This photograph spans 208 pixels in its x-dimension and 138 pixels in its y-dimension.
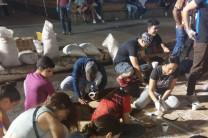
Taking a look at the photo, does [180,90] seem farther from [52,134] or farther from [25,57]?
[25,57]

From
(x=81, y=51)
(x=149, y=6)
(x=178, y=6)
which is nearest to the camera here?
(x=178, y=6)

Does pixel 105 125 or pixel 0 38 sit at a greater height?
pixel 0 38

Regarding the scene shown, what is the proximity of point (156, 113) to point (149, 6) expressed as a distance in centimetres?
989

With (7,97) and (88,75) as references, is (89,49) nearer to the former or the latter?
(88,75)

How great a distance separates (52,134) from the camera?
6.55 feet

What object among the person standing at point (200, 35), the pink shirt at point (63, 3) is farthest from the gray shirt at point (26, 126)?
the pink shirt at point (63, 3)

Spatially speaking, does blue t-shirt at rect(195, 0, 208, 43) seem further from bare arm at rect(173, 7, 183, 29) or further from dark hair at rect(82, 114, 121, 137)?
dark hair at rect(82, 114, 121, 137)

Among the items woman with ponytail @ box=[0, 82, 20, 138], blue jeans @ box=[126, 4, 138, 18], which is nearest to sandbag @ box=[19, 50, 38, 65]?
woman with ponytail @ box=[0, 82, 20, 138]

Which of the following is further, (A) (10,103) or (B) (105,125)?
(A) (10,103)

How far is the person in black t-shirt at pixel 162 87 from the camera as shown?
324cm

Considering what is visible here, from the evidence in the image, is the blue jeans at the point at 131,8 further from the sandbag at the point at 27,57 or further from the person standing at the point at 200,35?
the person standing at the point at 200,35

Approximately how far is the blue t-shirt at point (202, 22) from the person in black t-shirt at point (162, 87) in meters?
0.51

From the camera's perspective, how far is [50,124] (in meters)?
1.93

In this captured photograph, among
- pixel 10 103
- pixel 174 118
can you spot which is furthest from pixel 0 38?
pixel 174 118
